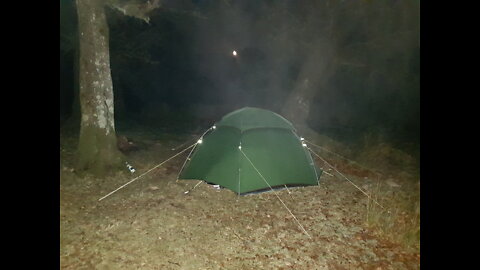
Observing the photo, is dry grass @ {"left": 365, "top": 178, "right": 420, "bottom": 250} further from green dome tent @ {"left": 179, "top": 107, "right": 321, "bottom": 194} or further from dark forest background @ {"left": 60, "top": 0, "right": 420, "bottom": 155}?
dark forest background @ {"left": 60, "top": 0, "right": 420, "bottom": 155}

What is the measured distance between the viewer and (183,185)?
305 inches

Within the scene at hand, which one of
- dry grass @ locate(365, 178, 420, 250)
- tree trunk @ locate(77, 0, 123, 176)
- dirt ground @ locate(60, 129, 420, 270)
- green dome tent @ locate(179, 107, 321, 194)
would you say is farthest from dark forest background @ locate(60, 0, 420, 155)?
dirt ground @ locate(60, 129, 420, 270)

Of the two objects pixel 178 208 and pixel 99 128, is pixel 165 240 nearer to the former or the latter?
pixel 178 208

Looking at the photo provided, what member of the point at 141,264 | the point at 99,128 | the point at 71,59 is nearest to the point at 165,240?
the point at 141,264

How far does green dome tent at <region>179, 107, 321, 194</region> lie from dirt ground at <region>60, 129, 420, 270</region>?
30cm

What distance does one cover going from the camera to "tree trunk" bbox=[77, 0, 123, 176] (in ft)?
24.8

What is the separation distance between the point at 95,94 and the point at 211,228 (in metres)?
4.54

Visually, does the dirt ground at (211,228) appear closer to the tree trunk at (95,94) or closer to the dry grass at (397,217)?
the dry grass at (397,217)

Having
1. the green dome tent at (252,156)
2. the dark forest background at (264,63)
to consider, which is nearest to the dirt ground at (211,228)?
the green dome tent at (252,156)

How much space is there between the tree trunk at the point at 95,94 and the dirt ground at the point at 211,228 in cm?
54

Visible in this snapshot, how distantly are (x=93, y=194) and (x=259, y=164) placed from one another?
3754 mm

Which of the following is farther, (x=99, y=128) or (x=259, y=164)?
(x=99, y=128)

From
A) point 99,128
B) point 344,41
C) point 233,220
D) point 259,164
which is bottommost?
point 233,220

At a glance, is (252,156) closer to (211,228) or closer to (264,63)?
(211,228)
